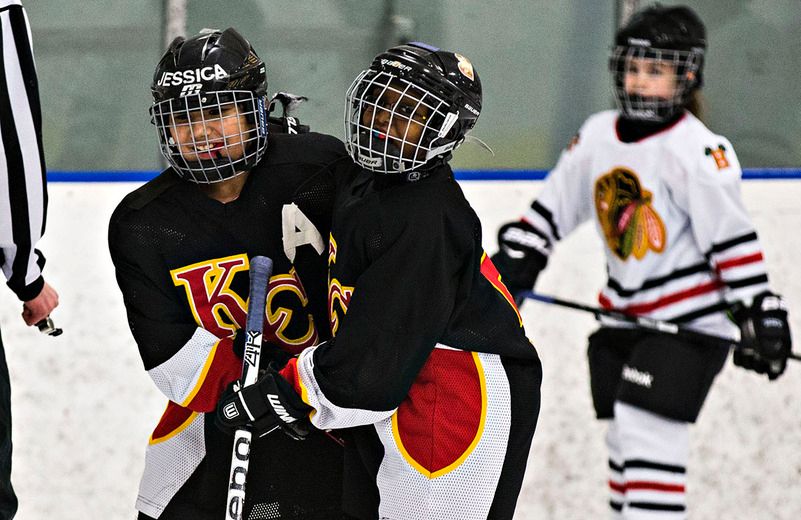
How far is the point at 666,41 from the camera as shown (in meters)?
2.74

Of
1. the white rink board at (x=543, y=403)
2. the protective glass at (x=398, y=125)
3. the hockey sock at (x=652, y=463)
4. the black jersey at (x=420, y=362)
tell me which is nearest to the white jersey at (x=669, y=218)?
the hockey sock at (x=652, y=463)

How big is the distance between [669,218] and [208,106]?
1.23 meters

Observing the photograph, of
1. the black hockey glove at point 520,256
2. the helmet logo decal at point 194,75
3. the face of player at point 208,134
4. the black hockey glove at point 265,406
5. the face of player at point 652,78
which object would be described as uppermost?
the helmet logo decal at point 194,75

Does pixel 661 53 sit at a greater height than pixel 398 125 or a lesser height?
lesser

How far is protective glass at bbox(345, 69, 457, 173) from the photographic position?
1.73 m

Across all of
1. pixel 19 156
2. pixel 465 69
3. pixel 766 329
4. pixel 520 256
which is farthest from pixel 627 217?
pixel 19 156

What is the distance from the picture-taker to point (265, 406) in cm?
175

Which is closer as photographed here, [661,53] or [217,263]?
[217,263]

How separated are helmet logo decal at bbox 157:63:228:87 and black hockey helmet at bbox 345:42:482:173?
19 centimetres

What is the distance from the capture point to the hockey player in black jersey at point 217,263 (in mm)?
1826

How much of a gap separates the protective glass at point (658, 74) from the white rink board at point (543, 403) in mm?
531

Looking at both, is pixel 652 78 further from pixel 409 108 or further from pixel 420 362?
pixel 420 362

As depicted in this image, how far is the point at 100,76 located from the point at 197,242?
1591mm

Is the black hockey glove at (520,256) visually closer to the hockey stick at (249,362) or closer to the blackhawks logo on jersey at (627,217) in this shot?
the blackhawks logo on jersey at (627,217)
